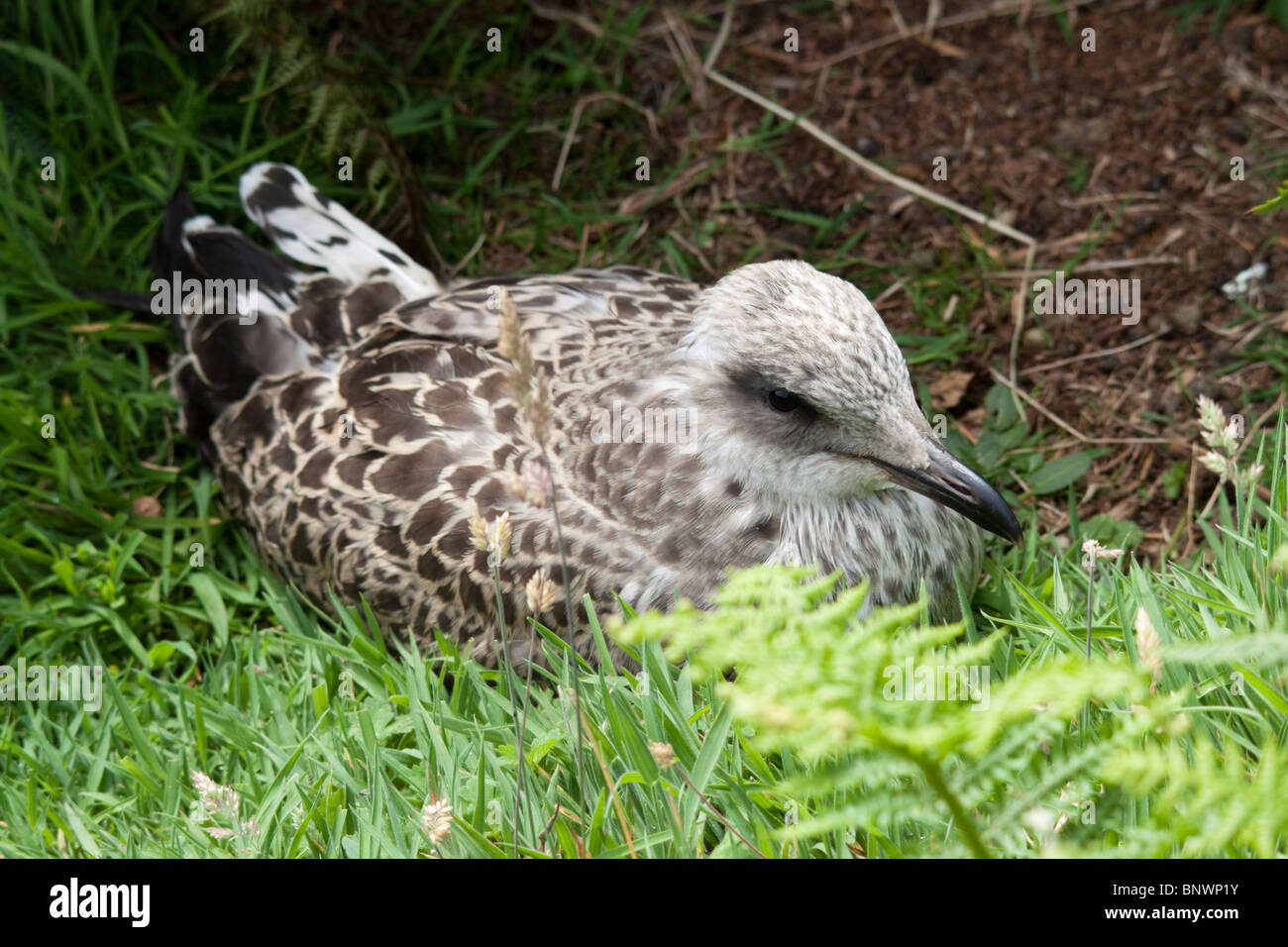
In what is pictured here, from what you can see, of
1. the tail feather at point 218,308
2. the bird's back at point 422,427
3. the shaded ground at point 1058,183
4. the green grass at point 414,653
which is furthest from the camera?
the shaded ground at point 1058,183

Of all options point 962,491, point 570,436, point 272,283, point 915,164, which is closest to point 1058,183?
point 915,164

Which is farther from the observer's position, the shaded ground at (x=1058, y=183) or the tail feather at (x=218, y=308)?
the shaded ground at (x=1058, y=183)

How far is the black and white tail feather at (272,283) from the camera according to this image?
4.59 metres

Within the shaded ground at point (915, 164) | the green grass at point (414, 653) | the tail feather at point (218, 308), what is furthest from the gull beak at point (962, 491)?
the tail feather at point (218, 308)

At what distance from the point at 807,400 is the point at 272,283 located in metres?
2.35

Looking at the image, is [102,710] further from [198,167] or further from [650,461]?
[198,167]

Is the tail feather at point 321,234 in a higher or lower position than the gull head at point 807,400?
higher

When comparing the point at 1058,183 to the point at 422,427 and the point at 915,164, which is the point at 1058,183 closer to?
the point at 915,164

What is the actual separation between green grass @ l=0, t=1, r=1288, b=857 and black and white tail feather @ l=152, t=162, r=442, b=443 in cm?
25

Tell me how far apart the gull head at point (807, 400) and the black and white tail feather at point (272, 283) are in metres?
1.61

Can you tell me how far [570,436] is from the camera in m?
3.81

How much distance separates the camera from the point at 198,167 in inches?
213

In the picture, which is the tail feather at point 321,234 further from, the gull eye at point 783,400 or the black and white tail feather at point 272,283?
the gull eye at point 783,400
